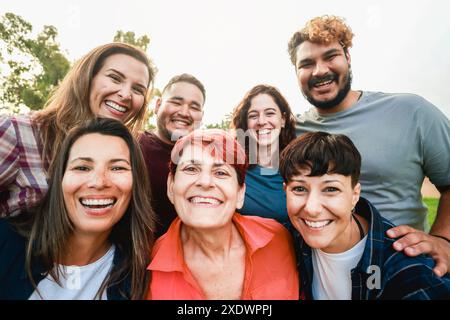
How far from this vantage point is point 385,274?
1.79 m

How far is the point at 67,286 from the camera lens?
1.86 metres

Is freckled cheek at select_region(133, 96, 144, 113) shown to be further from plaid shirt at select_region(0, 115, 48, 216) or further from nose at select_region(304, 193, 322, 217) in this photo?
nose at select_region(304, 193, 322, 217)

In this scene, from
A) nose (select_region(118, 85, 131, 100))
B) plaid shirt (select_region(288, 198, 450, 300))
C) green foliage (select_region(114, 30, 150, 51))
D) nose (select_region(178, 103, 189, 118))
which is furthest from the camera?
green foliage (select_region(114, 30, 150, 51))

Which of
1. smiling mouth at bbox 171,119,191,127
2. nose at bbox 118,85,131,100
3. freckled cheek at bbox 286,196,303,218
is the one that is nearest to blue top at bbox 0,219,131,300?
freckled cheek at bbox 286,196,303,218

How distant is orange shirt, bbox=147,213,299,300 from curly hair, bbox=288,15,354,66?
1604mm

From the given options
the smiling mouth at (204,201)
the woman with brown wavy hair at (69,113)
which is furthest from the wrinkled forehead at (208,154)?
the woman with brown wavy hair at (69,113)

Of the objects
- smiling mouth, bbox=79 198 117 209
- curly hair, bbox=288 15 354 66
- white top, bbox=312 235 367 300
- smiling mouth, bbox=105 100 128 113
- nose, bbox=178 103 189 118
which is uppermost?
curly hair, bbox=288 15 354 66

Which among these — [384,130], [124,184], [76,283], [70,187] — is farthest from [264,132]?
[76,283]

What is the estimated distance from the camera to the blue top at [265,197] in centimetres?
250

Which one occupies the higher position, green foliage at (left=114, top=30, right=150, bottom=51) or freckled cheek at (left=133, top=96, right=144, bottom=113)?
green foliage at (left=114, top=30, right=150, bottom=51)

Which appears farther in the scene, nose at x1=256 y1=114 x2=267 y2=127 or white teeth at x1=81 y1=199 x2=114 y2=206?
nose at x1=256 y1=114 x2=267 y2=127

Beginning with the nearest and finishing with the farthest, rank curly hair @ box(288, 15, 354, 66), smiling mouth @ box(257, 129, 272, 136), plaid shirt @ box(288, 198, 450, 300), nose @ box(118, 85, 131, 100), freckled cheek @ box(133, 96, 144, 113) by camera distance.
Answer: plaid shirt @ box(288, 198, 450, 300) → nose @ box(118, 85, 131, 100) → freckled cheek @ box(133, 96, 144, 113) → curly hair @ box(288, 15, 354, 66) → smiling mouth @ box(257, 129, 272, 136)

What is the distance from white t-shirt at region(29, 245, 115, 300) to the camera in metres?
1.83

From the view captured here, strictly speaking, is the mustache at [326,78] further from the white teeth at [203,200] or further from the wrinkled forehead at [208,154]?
the white teeth at [203,200]
